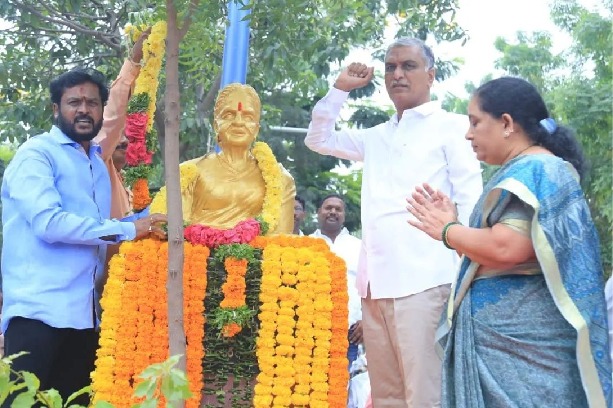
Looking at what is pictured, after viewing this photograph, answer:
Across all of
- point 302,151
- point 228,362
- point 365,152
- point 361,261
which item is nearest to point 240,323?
point 228,362

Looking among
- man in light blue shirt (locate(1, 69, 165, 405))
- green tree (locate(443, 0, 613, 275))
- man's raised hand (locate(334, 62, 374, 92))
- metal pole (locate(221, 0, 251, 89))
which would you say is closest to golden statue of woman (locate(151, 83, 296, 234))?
man in light blue shirt (locate(1, 69, 165, 405))

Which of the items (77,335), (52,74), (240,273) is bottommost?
(77,335)

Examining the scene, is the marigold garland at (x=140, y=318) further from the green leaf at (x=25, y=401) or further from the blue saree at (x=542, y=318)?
the green leaf at (x=25, y=401)

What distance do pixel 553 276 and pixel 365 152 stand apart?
183 centimetres

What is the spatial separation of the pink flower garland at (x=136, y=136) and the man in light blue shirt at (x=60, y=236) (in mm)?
163

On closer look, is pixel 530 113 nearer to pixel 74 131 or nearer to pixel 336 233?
pixel 74 131

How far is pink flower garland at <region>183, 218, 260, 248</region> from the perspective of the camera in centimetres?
458

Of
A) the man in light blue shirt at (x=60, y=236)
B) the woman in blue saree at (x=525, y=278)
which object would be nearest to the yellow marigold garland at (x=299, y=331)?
the man in light blue shirt at (x=60, y=236)

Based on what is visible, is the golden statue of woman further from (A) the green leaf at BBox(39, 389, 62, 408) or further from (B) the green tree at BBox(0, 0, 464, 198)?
(A) the green leaf at BBox(39, 389, 62, 408)

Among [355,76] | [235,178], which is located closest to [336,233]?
[235,178]

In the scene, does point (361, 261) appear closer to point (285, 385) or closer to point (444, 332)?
point (285, 385)

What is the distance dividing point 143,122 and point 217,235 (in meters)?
0.73

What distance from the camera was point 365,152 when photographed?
4.87 meters

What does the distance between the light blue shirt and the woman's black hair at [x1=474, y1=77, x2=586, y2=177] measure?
1901 mm
